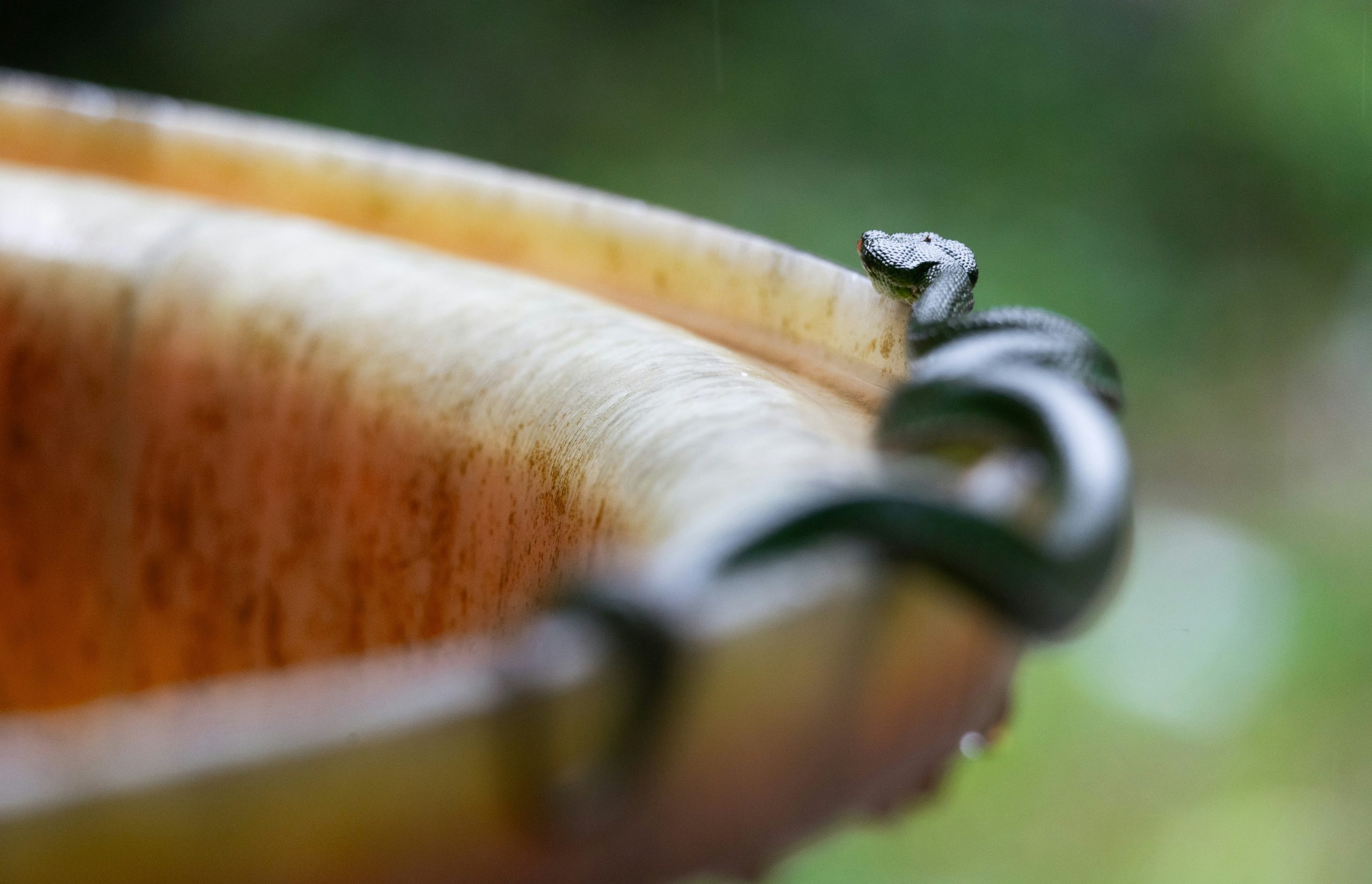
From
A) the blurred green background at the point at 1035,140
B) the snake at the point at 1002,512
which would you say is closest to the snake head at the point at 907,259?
the snake at the point at 1002,512

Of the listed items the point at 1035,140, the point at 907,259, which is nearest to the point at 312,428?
the point at 907,259

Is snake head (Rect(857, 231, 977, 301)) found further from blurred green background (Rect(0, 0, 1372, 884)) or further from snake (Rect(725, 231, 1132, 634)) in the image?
blurred green background (Rect(0, 0, 1372, 884))

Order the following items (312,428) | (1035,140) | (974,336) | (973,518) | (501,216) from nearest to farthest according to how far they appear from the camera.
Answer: (973,518) → (974,336) → (312,428) → (501,216) → (1035,140)

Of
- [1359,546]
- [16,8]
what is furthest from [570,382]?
[16,8]

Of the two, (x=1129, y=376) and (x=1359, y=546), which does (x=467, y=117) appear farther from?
(x=1359, y=546)

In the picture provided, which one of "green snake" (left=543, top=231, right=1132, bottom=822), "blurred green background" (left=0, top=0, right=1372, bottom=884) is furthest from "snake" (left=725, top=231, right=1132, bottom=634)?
"blurred green background" (left=0, top=0, right=1372, bottom=884)

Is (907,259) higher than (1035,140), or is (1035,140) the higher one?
(907,259)

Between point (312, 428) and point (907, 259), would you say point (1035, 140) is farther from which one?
point (312, 428)
